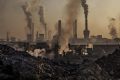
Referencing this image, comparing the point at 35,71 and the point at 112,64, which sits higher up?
the point at 35,71

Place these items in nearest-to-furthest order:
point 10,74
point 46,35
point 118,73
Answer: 1. point 10,74
2. point 118,73
3. point 46,35

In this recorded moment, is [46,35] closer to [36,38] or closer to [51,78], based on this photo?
[36,38]

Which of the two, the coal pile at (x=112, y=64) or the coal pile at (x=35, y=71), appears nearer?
the coal pile at (x=35, y=71)

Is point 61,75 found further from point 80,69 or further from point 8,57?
point 8,57

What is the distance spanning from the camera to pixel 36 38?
596 ft

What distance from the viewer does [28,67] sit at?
76.8 feet

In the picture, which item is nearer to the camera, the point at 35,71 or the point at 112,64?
the point at 35,71

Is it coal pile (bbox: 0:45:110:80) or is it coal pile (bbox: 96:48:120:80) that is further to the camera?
coal pile (bbox: 96:48:120:80)

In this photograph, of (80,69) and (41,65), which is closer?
(41,65)

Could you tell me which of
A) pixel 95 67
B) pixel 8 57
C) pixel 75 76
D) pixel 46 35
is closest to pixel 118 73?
pixel 95 67

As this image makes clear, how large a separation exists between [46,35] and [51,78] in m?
155

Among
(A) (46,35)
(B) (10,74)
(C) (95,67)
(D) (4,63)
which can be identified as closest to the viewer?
(B) (10,74)

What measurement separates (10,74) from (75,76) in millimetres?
5227

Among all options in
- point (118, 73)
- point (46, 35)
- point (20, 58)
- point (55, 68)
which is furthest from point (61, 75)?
point (46, 35)
